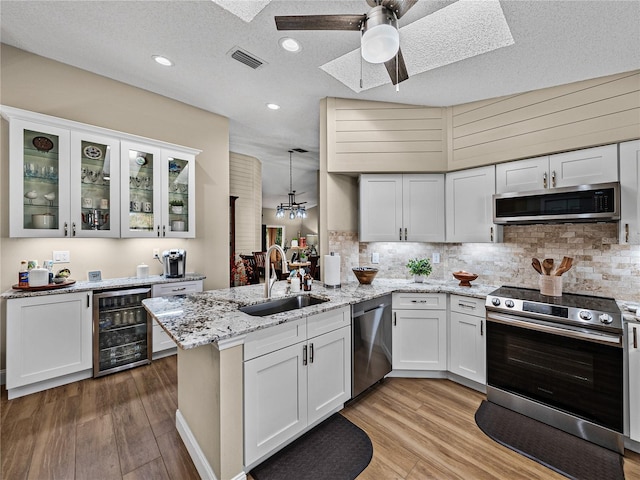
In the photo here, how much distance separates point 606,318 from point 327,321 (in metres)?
1.93

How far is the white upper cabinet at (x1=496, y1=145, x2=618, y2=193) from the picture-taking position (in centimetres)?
228

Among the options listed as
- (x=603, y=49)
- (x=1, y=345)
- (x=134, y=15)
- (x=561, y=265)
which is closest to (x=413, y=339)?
(x=561, y=265)

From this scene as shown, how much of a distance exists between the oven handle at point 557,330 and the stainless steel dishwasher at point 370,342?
0.92 metres

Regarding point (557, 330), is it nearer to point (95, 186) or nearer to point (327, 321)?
point (327, 321)

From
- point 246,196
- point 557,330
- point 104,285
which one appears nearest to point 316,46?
point 557,330

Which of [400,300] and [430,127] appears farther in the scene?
[430,127]

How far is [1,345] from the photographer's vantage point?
2643mm

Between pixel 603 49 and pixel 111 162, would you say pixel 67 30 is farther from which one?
pixel 603 49

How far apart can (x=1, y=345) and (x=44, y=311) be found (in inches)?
25.7

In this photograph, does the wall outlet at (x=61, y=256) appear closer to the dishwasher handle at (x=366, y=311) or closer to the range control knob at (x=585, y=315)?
the dishwasher handle at (x=366, y=311)

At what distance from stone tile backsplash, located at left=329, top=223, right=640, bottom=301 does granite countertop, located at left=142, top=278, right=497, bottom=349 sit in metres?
0.28

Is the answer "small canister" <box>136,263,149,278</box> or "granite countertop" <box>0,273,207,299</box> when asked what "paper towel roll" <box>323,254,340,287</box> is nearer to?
"granite countertop" <box>0,273,207,299</box>

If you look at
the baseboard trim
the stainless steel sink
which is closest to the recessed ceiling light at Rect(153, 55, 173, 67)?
the stainless steel sink

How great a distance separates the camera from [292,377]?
1855mm
